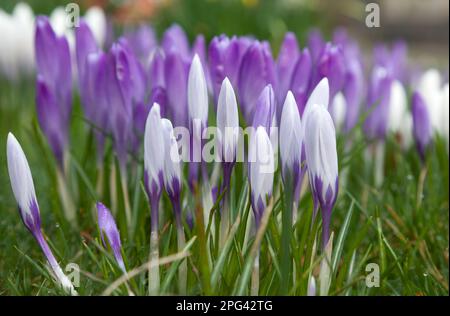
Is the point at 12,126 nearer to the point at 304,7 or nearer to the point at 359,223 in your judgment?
the point at 359,223

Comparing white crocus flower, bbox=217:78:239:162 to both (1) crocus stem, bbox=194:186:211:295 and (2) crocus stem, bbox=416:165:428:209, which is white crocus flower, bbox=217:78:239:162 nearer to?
(1) crocus stem, bbox=194:186:211:295

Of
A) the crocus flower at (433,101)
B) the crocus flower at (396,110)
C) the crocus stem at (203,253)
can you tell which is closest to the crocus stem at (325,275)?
the crocus stem at (203,253)

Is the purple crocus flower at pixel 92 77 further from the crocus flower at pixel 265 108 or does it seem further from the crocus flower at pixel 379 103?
the crocus flower at pixel 379 103

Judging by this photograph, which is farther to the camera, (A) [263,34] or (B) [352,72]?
(A) [263,34]

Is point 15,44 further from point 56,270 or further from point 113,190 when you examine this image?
point 56,270

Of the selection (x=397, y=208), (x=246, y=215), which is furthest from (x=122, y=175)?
(x=397, y=208)

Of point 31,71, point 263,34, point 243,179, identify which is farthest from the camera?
point 263,34

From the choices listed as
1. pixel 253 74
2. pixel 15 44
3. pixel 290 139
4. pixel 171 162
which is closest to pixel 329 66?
pixel 253 74

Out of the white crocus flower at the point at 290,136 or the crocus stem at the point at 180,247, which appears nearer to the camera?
the white crocus flower at the point at 290,136
